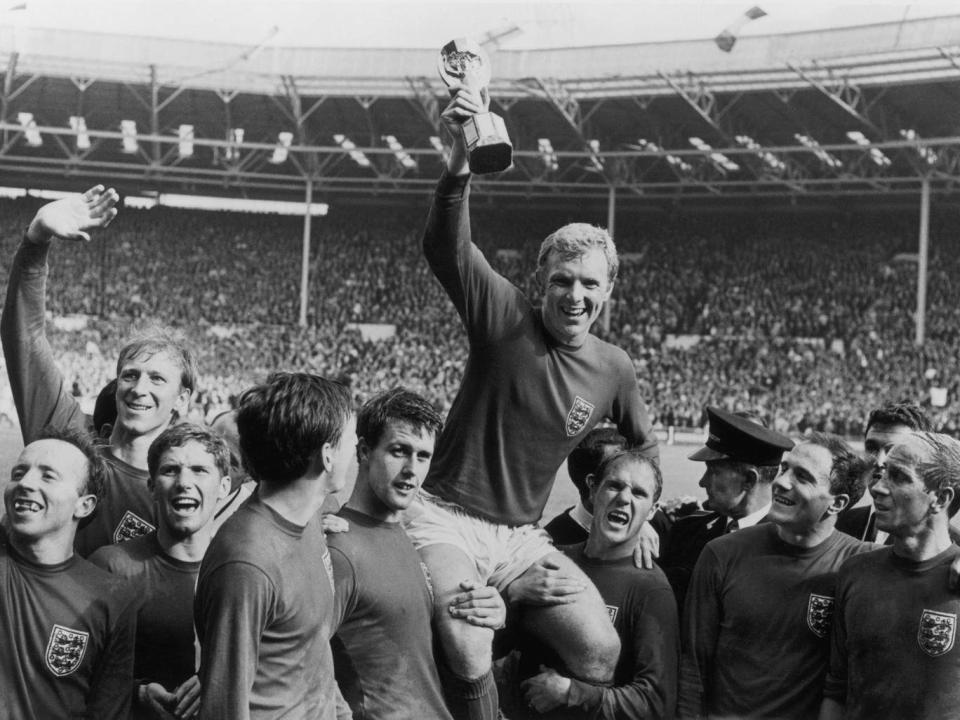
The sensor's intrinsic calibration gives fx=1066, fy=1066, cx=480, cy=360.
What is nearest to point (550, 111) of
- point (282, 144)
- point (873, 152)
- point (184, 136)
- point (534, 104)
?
point (534, 104)

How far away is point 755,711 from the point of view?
3824mm

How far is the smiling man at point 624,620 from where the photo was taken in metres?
3.67

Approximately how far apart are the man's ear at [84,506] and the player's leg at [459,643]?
1083mm

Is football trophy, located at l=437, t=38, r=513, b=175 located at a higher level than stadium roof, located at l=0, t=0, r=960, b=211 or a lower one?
lower

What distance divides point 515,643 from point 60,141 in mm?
34938

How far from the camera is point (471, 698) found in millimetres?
3512

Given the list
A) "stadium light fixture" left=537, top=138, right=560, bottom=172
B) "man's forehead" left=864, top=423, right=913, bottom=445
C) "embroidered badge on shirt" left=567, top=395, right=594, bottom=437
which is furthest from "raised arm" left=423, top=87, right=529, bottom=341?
"stadium light fixture" left=537, top=138, right=560, bottom=172

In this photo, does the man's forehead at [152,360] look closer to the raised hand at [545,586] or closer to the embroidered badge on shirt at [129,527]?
the embroidered badge on shirt at [129,527]

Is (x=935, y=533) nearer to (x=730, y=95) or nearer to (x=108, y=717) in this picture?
(x=108, y=717)

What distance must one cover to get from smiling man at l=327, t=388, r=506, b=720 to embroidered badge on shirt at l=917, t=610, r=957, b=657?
144 cm

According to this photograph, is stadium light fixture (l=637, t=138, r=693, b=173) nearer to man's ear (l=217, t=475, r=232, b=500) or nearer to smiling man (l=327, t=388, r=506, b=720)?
man's ear (l=217, t=475, r=232, b=500)

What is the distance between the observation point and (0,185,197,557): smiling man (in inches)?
153

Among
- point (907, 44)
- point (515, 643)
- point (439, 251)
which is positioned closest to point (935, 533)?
point (515, 643)

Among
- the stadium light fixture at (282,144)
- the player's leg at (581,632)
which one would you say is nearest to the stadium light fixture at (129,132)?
the stadium light fixture at (282,144)
